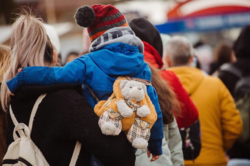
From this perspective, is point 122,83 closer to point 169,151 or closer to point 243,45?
point 169,151

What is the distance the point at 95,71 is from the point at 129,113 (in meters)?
0.34

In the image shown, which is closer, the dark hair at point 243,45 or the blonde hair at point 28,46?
the blonde hair at point 28,46

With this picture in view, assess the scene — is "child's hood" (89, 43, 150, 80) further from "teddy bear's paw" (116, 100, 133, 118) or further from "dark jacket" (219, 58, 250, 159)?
"dark jacket" (219, 58, 250, 159)

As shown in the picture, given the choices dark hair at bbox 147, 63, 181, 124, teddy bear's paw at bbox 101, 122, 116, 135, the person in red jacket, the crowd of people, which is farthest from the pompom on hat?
the person in red jacket

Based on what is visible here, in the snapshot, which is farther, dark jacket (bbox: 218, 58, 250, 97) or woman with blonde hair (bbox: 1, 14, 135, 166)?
dark jacket (bbox: 218, 58, 250, 97)

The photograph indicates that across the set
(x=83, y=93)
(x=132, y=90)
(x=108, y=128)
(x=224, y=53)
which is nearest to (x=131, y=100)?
(x=132, y=90)

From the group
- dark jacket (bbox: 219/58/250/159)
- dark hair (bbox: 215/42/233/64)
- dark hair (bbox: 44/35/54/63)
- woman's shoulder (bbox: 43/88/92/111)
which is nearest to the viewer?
woman's shoulder (bbox: 43/88/92/111)

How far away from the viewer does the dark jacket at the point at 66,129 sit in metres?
2.19

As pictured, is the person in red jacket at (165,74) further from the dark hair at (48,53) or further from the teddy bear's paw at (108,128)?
the teddy bear's paw at (108,128)

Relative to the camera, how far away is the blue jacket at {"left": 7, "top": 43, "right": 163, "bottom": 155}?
2301mm

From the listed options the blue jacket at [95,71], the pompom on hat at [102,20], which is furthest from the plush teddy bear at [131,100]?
the pompom on hat at [102,20]

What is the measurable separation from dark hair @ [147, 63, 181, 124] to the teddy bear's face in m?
0.57

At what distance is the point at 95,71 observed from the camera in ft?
7.66

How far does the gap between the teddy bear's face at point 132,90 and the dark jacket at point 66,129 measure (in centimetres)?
22
